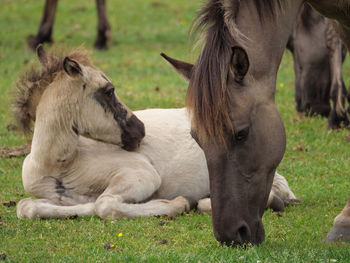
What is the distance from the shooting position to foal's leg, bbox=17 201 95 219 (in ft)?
18.0

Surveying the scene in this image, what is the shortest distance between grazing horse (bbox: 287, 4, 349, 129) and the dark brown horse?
7.23 meters

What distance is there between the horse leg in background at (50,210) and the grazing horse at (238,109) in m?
1.73

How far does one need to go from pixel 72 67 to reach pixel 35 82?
1.66 ft

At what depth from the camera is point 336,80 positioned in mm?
9109

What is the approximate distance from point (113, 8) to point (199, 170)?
601 inches

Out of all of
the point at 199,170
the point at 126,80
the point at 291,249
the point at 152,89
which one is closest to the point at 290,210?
the point at 199,170

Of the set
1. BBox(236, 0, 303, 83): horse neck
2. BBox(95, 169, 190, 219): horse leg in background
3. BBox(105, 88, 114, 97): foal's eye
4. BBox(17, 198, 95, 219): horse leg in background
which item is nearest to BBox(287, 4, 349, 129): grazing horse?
BBox(95, 169, 190, 219): horse leg in background

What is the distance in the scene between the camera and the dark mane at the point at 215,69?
13.3 feet

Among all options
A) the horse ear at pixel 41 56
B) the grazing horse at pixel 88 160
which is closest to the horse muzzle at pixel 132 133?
the grazing horse at pixel 88 160

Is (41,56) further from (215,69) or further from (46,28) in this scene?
(46,28)

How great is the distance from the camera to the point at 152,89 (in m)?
11.6

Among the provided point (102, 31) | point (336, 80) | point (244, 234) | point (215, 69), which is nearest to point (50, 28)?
point (102, 31)

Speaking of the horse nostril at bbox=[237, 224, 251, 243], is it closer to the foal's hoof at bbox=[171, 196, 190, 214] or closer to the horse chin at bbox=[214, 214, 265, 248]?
the horse chin at bbox=[214, 214, 265, 248]

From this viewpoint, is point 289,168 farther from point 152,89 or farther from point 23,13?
point 23,13
